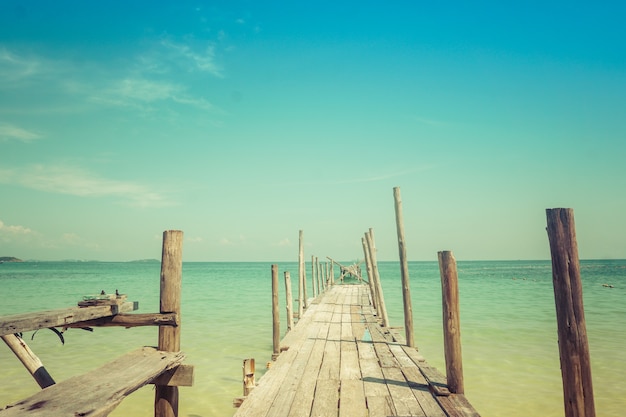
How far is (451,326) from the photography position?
16.5ft

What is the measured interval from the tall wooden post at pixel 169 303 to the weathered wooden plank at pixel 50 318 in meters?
0.63

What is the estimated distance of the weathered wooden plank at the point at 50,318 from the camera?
3387 mm

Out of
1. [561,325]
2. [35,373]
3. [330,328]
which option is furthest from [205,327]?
[561,325]

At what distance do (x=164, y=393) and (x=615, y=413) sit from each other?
7.41 m

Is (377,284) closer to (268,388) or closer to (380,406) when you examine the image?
(268,388)

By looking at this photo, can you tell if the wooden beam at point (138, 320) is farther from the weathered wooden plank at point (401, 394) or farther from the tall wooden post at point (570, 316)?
the tall wooden post at point (570, 316)

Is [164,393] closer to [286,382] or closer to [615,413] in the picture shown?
[286,382]

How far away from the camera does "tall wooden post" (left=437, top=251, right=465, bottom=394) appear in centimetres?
493

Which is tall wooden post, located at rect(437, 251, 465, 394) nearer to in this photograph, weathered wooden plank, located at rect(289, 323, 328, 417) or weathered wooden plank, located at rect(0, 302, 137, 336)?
weathered wooden plank, located at rect(289, 323, 328, 417)

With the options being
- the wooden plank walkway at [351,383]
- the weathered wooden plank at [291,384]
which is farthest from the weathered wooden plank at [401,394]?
the weathered wooden plank at [291,384]

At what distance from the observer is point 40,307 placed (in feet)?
78.3

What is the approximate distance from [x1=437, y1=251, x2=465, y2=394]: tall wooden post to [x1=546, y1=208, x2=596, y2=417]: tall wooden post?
175 centimetres

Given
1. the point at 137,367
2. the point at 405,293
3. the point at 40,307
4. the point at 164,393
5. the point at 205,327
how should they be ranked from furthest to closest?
the point at 40,307 < the point at 205,327 < the point at 405,293 < the point at 164,393 < the point at 137,367

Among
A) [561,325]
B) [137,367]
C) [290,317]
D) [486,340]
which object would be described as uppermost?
Result: [561,325]
